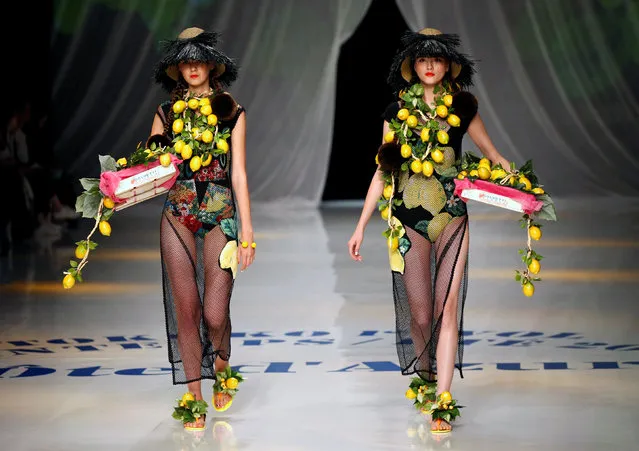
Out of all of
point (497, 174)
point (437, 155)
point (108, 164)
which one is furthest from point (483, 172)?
point (108, 164)

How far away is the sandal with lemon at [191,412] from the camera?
4.92 metres

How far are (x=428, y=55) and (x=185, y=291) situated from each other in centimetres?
111

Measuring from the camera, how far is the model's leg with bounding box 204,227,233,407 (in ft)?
16.3

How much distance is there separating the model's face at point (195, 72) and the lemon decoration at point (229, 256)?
1.80 ft

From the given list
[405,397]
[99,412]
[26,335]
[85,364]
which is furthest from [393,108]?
[26,335]

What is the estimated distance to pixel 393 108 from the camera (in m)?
5.05

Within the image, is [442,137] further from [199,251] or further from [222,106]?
[199,251]

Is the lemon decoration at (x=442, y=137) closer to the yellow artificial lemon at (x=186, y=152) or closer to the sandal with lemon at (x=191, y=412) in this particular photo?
the yellow artificial lemon at (x=186, y=152)

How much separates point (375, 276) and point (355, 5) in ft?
30.9

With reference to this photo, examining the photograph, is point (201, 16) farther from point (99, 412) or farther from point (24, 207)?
point (99, 412)

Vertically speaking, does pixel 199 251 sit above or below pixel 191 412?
above

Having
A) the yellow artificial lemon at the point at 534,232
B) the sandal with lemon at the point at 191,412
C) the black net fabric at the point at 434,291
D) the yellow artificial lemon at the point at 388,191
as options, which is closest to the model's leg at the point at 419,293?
the black net fabric at the point at 434,291

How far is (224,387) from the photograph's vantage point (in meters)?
5.17

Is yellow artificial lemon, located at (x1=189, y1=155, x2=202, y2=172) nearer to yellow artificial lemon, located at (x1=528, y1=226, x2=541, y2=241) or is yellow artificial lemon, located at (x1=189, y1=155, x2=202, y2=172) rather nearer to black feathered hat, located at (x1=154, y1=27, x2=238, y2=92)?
black feathered hat, located at (x1=154, y1=27, x2=238, y2=92)
